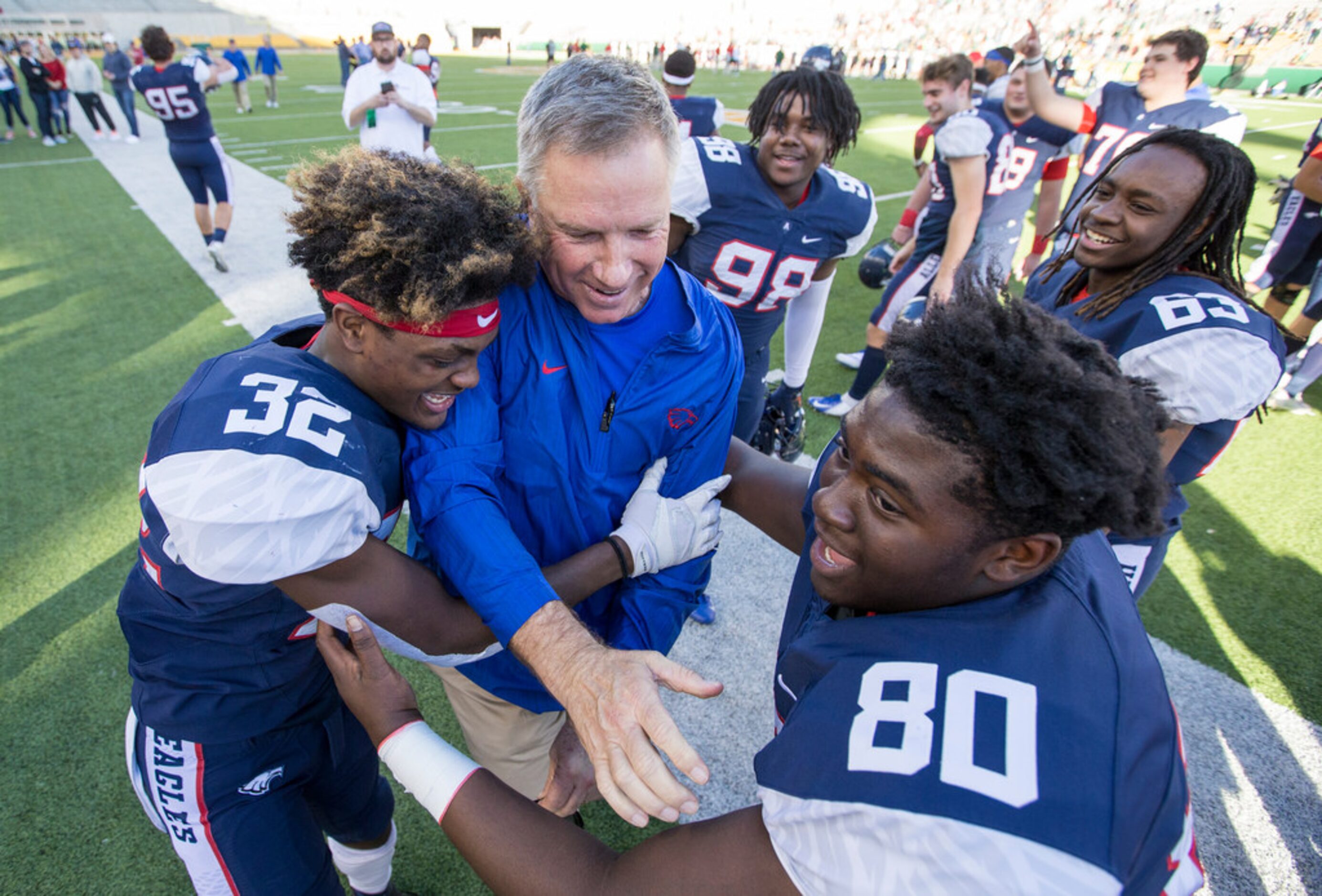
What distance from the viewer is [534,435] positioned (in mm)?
1463

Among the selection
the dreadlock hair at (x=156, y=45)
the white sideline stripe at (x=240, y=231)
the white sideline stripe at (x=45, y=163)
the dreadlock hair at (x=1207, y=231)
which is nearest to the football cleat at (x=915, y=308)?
the dreadlock hair at (x=1207, y=231)

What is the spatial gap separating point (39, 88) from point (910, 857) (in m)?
17.0

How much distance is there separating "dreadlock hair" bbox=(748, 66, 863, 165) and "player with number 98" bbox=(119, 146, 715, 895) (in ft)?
6.24

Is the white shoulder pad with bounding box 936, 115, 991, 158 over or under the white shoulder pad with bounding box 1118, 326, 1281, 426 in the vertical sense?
over

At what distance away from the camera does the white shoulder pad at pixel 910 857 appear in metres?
0.75

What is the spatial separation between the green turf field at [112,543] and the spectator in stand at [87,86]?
18.9 ft

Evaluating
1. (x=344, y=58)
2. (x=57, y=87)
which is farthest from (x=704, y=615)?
(x=344, y=58)

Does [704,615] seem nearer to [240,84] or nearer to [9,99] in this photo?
[9,99]

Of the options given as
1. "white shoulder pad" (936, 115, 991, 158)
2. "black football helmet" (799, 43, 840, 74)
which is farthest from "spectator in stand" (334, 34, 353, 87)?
"white shoulder pad" (936, 115, 991, 158)

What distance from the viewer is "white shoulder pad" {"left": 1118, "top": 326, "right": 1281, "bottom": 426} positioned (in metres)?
1.80

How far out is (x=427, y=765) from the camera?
1.19 meters

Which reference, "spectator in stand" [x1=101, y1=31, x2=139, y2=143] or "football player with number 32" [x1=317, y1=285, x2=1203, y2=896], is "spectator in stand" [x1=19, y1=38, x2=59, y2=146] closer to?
"spectator in stand" [x1=101, y1=31, x2=139, y2=143]

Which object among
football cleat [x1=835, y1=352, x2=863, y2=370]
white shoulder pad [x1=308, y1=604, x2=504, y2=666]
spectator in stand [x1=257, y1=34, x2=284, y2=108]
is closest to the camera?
white shoulder pad [x1=308, y1=604, x2=504, y2=666]

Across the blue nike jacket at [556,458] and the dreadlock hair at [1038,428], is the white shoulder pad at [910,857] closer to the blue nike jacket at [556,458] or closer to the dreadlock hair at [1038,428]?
the dreadlock hair at [1038,428]
